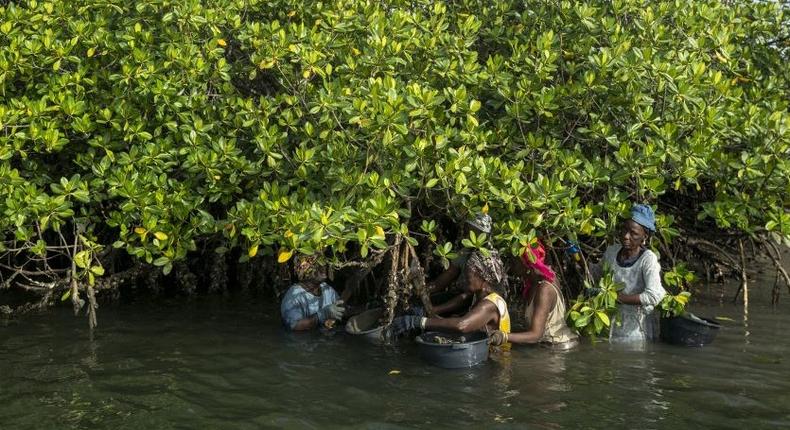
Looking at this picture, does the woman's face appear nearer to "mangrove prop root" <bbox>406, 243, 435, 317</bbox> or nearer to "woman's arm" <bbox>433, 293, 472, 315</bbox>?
"woman's arm" <bbox>433, 293, 472, 315</bbox>

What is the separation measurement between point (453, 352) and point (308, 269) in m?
1.64

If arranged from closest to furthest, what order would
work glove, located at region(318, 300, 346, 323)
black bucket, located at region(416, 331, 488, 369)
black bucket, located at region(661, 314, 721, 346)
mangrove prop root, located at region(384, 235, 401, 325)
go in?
black bucket, located at region(416, 331, 488, 369) → mangrove prop root, located at region(384, 235, 401, 325) → black bucket, located at region(661, 314, 721, 346) → work glove, located at region(318, 300, 346, 323)

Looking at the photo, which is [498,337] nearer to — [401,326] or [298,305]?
[401,326]

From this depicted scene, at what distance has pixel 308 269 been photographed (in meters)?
6.65

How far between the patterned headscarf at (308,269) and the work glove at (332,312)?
24 centimetres

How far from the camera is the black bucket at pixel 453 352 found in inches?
218

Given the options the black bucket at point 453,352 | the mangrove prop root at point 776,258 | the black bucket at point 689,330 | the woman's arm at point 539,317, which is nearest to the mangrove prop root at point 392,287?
the black bucket at point 453,352

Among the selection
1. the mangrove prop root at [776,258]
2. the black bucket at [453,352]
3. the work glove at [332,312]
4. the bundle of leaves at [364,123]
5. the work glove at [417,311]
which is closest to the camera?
the black bucket at [453,352]

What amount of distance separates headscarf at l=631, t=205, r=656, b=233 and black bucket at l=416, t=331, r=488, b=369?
57.2 inches

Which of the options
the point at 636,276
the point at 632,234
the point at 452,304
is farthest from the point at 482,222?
the point at 636,276

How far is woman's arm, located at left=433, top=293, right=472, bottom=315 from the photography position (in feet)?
21.9

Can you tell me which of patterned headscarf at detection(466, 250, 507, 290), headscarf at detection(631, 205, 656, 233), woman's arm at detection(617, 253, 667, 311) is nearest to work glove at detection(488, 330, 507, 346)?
patterned headscarf at detection(466, 250, 507, 290)

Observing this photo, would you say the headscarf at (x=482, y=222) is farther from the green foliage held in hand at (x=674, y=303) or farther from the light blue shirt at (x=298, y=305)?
the light blue shirt at (x=298, y=305)

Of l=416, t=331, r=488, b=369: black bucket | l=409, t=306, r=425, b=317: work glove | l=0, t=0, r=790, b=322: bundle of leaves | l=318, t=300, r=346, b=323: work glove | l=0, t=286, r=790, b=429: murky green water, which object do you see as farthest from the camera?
l=318, t=300, r=346, b=323: work glove
